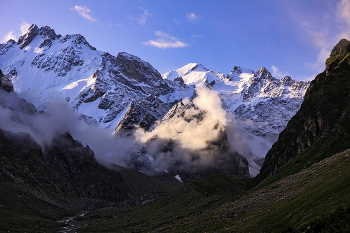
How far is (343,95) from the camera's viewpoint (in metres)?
145

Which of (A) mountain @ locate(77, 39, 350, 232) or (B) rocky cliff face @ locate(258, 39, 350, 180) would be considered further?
(B) rocky cliff face @ locate(258, 39, 350, 180)

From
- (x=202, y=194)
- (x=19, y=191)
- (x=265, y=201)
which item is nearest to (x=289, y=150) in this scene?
(x=202, y=194)

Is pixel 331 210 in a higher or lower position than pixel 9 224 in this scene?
higher

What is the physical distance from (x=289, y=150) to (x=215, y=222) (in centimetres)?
11429

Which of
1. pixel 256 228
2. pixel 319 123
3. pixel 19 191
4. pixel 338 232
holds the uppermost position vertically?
pixel 319 123

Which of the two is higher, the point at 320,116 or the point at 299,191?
the point at 320,116

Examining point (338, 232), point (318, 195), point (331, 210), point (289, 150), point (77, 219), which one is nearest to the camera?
point (338, 232)

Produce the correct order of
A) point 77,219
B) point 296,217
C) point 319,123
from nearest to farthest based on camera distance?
point 296,217
point 319,123
point 77,219

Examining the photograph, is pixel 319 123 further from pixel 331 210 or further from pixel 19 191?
pixel 19 191

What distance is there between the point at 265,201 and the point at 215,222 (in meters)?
11.8

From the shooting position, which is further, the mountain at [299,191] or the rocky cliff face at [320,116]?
the rocky cliff face at [320,116]

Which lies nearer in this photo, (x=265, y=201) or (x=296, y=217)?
(x=296, y=217)

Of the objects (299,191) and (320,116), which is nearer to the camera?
(299,191)

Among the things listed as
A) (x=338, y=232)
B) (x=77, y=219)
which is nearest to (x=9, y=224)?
(x=77, y=219)
